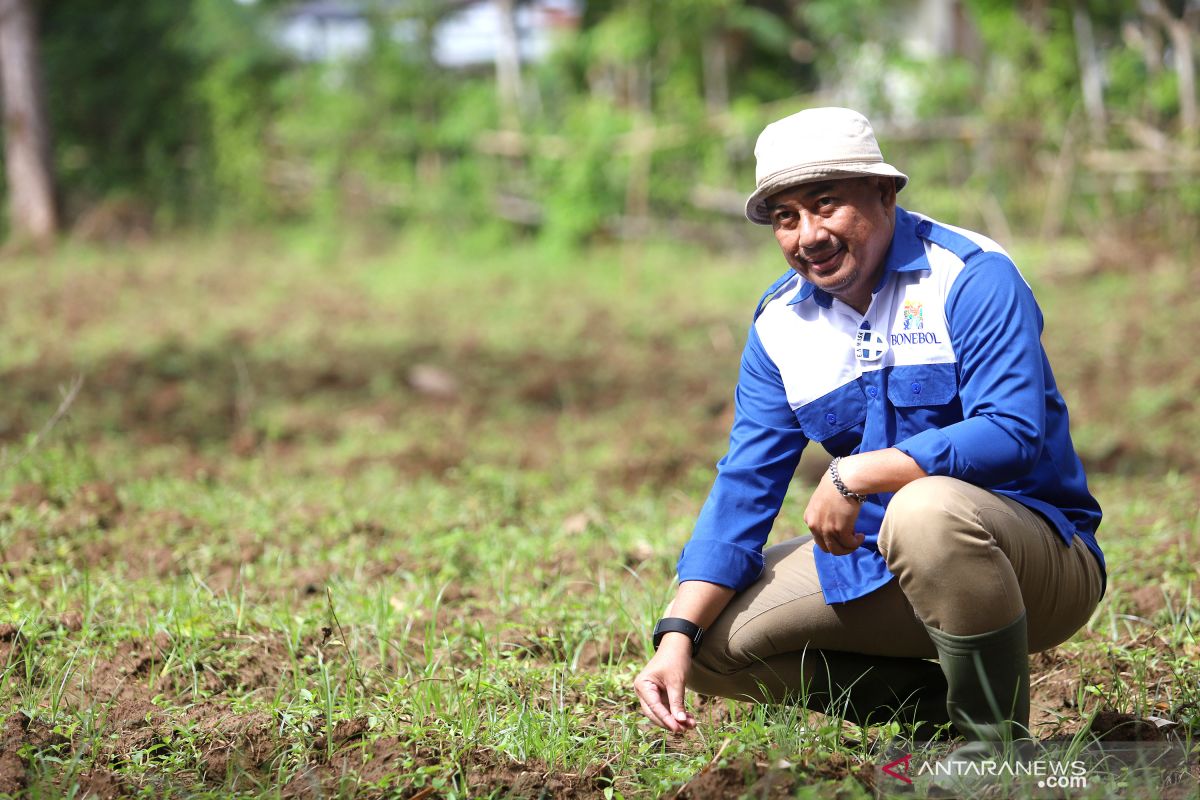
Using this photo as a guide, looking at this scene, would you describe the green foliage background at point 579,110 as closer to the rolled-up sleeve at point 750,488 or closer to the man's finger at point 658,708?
the rolled-up sleeve at point 750,488

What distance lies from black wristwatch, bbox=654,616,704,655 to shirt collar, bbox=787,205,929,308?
746 mm

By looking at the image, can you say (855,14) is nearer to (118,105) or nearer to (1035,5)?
(1035,5)

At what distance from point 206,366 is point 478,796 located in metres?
6.30


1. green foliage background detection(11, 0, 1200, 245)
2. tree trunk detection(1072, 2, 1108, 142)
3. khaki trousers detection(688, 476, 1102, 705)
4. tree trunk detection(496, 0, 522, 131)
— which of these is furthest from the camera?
tree trunk detection(496, 0, 522, 131)

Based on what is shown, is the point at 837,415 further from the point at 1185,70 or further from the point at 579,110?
the point at 579,110

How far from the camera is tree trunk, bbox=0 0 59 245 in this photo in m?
14.3

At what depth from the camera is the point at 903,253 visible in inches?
104

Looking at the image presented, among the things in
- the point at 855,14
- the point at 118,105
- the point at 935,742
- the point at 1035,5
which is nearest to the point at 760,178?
the point at 935,742

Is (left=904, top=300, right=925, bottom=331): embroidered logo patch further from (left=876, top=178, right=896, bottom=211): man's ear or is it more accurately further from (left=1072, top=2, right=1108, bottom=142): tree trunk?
(left=1072, top=2, right=1108, bottom=142): tree trunk

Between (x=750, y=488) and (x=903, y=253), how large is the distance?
0.60 m

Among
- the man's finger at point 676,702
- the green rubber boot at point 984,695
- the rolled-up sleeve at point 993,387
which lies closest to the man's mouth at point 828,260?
the rolled-up sleeve at point 993,387

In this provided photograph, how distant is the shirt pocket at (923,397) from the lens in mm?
2580

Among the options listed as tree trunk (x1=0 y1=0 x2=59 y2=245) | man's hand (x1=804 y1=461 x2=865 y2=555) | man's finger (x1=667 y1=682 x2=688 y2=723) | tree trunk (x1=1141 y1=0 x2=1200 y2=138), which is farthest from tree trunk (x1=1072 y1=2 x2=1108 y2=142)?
tree trunk (x1=0 y1=0 x2=59 y2=245)

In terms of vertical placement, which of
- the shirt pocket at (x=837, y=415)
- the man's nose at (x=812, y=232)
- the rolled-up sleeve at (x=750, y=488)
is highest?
the man's nose at (x=812, y=232)
